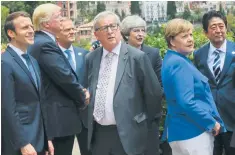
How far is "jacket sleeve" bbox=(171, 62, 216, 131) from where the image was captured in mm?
3816

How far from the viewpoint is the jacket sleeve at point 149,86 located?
13.5 feet

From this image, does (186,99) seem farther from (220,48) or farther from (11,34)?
(11,34)

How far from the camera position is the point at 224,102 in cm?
469

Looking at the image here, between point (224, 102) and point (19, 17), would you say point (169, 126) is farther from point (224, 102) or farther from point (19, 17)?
point (19, 17)

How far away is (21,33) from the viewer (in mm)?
3922

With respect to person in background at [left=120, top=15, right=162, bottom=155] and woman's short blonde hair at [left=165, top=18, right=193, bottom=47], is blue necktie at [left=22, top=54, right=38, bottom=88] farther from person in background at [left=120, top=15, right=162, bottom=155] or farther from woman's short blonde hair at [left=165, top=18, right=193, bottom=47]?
person in background at [left=120, top=15, right=162, bottom=155]

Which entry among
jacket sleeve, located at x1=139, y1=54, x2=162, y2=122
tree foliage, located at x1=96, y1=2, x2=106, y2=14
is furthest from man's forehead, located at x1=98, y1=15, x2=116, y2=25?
tree foliage, located at x1=96, y1=2, x2=106, y2=14

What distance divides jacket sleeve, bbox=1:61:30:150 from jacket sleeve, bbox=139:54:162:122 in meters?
1.20

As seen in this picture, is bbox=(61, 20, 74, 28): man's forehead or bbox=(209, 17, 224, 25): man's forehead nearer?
bbox=(61, 20, 74, 28): man's forehead

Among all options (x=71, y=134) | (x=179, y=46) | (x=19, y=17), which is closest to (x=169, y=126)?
(x=179, y=46)

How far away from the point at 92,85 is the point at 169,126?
0.85 m

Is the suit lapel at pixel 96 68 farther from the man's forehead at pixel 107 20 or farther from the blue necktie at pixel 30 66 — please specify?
the blue necktie at pixel 30 66

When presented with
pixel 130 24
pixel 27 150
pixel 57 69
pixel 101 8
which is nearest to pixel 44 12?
pixel 57 69

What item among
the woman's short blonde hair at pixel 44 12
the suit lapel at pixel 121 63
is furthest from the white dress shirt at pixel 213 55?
the woman's short blonde hair at pixel 44 12
